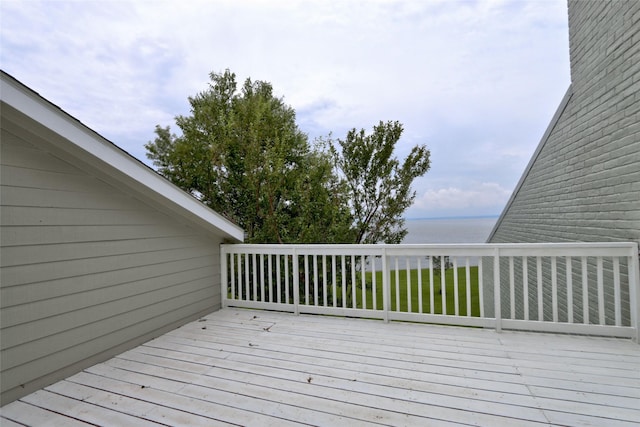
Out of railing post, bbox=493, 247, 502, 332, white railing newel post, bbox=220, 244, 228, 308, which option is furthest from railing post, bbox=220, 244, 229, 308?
railing post, bbox=493, 247, 502, 332

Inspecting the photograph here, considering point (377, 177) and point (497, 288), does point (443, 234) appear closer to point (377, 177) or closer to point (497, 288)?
point (377, 177)

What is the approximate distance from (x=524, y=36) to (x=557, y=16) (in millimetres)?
Result: 759

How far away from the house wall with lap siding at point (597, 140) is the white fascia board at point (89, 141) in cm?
456

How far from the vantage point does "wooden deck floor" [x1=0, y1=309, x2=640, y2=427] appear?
187 centimetres

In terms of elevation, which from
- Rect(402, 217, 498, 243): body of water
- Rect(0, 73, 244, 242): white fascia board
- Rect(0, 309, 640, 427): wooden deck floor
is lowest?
Rect(0, 309, 640, 427): wooden deck floor

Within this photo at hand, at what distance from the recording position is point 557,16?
4.93m

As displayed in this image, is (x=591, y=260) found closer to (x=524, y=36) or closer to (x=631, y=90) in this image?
(x=631, y=90)

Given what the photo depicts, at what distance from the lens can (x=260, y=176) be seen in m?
5.33

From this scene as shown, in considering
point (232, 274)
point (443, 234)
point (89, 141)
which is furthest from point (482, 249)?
point (443, 234)

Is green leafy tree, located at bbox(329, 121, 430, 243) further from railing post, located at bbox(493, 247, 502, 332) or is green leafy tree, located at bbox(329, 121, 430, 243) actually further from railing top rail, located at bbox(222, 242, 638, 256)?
railing post, located at bbox(493, 247, 502, 332)

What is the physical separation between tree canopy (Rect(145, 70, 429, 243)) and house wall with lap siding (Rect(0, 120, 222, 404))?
2.18 meters

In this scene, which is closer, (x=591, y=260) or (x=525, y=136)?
(x=591, y=260)

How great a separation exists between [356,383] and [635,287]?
288 cm

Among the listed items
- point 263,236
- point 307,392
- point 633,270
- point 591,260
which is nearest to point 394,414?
point 307,392
